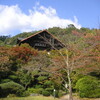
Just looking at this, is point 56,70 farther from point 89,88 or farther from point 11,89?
point 11,89

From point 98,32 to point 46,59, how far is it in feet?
16.0

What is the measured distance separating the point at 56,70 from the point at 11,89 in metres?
3.55

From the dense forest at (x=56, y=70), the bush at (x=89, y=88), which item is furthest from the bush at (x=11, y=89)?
the bush at (x=89, y=88)

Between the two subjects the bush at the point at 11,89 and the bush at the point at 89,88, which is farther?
the bush at the point at 89,88

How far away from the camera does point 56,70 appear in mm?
11258

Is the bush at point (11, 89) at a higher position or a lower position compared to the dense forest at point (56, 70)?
lower

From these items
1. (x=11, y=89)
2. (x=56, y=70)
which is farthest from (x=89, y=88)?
(x=11, y=89)

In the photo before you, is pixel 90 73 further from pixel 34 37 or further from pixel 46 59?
pixel 34 37

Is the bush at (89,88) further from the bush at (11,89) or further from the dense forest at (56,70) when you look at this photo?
the bush at (11,89)

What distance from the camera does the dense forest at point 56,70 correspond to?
10.4 meters

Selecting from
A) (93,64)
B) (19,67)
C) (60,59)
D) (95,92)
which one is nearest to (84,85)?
(95,92)

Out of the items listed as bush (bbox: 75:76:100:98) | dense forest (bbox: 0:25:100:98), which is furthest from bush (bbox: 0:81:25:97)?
bush (bbox: 75:76:100:98)

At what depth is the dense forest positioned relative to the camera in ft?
34.0

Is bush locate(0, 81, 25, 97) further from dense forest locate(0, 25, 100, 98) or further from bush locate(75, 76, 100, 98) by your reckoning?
bush locate(75, 76, 100, 98)
